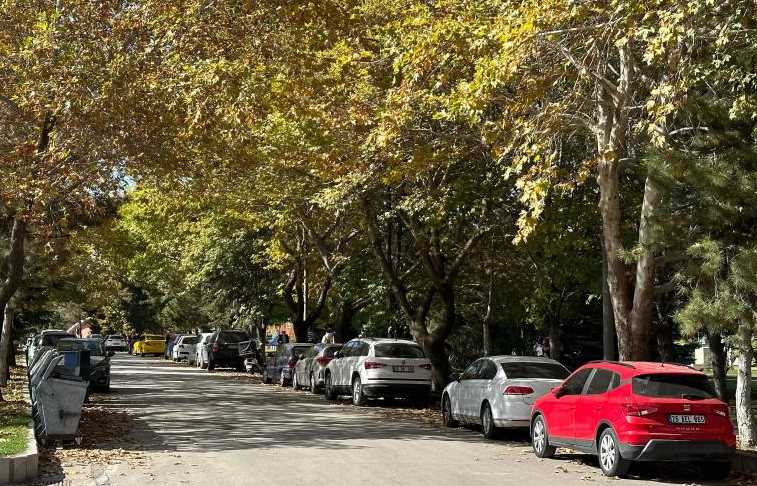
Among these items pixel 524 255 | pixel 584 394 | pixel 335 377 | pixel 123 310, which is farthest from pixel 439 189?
pixel 123 310

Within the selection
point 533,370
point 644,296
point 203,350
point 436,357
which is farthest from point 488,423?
point 203,350

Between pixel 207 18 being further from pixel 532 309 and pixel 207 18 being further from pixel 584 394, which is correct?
pixel 532 309

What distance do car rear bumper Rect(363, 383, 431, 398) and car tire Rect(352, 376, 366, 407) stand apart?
0.28m

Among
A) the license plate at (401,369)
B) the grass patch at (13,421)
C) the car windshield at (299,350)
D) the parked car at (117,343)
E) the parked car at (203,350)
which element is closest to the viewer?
the grass patch at (13,421)

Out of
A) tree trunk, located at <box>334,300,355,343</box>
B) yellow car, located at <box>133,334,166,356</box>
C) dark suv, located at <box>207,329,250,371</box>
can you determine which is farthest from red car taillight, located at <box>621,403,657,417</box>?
yellow car, located at <box>133,334,166,356</box>

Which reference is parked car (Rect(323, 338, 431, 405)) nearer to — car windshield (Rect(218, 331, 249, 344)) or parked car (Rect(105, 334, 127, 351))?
car windshield (Rect(218, 331, 249, 344))

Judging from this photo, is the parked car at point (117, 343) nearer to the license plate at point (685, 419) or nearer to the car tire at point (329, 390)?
the car tire at point (329, 390)

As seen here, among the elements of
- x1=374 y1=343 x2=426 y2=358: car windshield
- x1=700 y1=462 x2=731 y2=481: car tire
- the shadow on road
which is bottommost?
x1=700 y1=462 x2=731 y2=481: car tire

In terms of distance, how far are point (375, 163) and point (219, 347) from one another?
2437 centimetres

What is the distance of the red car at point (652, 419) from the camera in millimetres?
12125

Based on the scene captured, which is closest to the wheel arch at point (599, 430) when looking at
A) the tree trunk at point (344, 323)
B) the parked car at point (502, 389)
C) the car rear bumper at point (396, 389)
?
the parked car at point (502, 389)

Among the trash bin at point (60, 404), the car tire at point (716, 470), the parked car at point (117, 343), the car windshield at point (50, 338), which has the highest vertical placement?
the parked car at point (117, 343)

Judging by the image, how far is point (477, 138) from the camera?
65.1 ft

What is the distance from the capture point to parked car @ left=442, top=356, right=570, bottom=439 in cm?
1650
